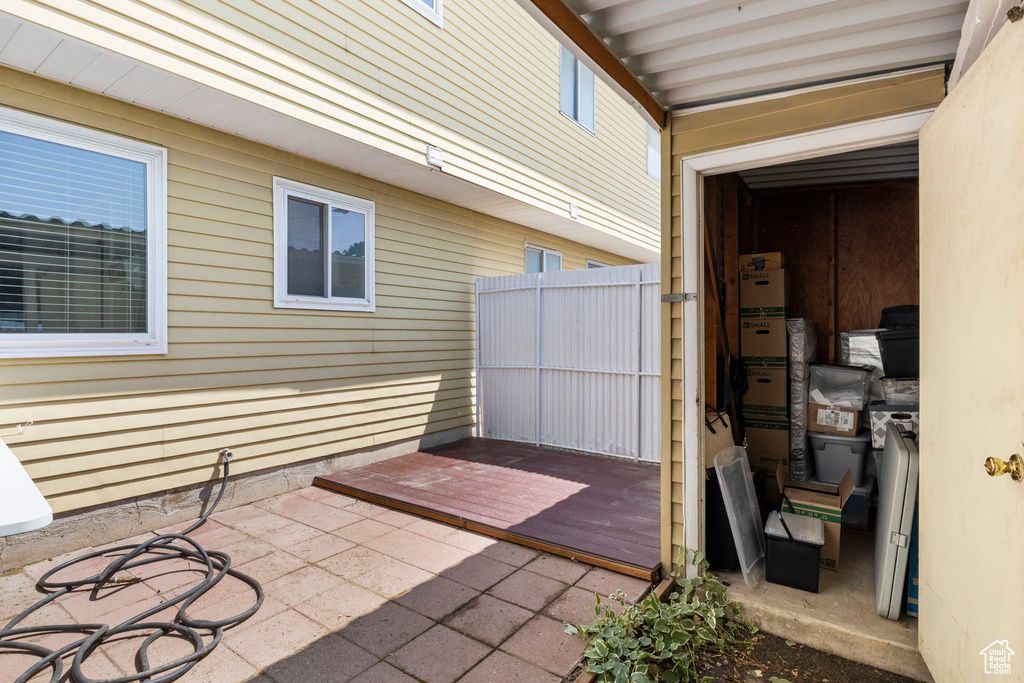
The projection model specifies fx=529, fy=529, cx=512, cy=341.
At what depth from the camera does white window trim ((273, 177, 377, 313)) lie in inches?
172

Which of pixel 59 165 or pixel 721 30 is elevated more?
pixel 721 30

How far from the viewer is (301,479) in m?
4.57

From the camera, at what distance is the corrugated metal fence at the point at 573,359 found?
5.24 meters

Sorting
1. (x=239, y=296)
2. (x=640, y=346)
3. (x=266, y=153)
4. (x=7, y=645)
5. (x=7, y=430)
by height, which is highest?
(x=266, y=153)

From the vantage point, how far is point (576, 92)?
7562mm

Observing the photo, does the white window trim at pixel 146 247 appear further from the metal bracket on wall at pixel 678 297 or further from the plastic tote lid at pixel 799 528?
the plastic tote lid at pixel 799 528

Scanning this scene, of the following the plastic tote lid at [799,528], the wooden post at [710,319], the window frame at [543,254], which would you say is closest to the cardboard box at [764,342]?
the wooden post at [710,319]

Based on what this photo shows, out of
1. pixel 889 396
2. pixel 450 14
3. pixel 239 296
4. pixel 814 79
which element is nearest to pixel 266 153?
pixel 239 296

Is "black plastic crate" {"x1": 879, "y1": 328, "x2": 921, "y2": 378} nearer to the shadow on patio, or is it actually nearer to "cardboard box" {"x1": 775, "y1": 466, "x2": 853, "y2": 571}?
"cardboard box" {"x1": 775, "y1": 466, "x2": 853, "y2": 571}

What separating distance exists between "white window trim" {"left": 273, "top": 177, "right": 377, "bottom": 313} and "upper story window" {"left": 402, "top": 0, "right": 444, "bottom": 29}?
6.02ft

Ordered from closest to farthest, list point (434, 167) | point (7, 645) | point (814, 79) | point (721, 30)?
1. point (721, 30)
2. point (7, 645)
3. point (814, 79)
4. point (434, 167)

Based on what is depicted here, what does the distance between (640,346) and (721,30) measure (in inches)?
135

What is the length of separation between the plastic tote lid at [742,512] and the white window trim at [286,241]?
3525 mm

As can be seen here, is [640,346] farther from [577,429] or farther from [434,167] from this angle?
[434,167]
